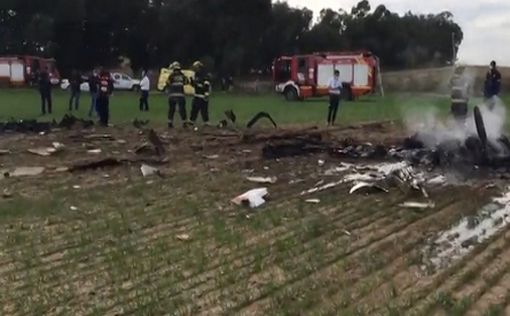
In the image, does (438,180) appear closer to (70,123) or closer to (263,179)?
(263,179)

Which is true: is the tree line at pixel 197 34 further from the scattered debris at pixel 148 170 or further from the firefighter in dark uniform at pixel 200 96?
the scattered debris at pixel 148 170

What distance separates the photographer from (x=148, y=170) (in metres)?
12.7

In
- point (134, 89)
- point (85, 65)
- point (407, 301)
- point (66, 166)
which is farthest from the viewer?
point (85, 65)

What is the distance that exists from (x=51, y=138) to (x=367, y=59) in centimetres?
3063

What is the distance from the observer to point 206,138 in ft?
58.4

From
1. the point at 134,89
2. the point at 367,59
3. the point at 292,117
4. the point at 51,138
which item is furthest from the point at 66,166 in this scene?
the point at 134,89

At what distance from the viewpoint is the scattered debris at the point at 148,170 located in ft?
40.9

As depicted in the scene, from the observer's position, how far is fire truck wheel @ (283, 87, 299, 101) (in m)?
44.7

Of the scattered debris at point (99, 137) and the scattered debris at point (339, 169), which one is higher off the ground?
the scattered debris at point (99, 137)

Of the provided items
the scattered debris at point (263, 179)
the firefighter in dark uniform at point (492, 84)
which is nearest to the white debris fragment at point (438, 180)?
the scattered debris at point (263, 179)

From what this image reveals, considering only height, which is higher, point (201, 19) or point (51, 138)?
point (201, 19)

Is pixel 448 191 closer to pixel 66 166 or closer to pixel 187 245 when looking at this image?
pixel 187 245

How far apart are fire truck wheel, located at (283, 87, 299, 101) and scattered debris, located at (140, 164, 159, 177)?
105ft

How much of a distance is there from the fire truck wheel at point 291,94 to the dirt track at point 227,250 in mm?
32218
